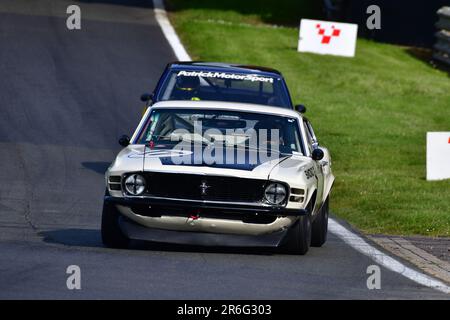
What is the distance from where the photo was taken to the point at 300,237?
11.1m

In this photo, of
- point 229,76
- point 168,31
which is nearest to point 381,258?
point 229,76

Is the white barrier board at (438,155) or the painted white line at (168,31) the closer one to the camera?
the white barrier board at (438,155)

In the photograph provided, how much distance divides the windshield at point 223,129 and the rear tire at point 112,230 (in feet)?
3.49

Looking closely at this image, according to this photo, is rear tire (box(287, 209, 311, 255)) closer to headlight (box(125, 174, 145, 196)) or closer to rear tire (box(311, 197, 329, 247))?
rear tire (box(311, 197, 329, 247))

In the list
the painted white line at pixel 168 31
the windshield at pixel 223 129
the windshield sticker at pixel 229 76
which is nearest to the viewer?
the windshield at pixel 223 129

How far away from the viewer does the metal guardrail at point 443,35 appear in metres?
29.8

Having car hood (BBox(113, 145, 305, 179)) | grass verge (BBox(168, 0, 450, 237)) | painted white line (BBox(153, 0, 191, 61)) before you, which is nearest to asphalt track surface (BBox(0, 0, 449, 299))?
painted white line (BBox(153, 0, 191, 61))

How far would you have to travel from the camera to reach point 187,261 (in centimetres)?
1052

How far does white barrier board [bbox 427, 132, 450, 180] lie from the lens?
17.9 m

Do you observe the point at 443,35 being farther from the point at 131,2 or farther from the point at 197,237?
the point at 197,237

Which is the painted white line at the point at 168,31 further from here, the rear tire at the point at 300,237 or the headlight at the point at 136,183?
the headlight at the point at 136,183

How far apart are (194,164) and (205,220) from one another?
52 cm

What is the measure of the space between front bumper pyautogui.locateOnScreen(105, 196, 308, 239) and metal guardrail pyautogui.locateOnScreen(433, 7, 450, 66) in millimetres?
19281

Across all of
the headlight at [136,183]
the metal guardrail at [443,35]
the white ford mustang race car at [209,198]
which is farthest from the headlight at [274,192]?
the metal guardrail at [443,35]
